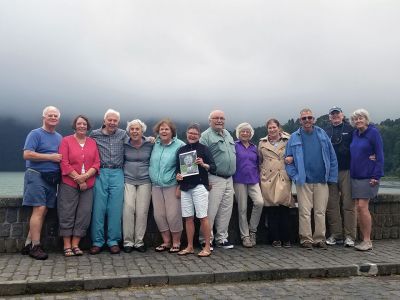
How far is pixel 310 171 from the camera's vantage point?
8102 mm

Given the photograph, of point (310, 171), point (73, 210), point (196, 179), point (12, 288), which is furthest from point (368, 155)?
point (12, 288)

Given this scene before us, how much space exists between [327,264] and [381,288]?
0.96 metres

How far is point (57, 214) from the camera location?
7.44 m

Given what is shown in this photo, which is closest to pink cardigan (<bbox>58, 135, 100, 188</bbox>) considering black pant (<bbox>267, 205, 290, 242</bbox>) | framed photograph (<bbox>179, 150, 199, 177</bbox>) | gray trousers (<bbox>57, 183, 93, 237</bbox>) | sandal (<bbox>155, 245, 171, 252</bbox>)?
gray trousers (<bbox>57, 183, 93, 237</bbox>)

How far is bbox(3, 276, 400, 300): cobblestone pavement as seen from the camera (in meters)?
5.58

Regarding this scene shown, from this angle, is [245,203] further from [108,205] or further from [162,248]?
[108,205]

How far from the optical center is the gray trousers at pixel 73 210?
23.4 ft

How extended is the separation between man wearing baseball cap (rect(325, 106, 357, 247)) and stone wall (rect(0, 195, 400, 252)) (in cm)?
69

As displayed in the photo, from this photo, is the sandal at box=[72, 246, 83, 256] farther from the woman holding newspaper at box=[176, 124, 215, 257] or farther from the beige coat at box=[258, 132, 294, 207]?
the beige coat at box=[258, 132, 294, 207]

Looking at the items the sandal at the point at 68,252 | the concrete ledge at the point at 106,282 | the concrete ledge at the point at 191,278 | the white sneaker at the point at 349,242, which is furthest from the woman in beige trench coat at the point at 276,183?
the sandal at the point at 68,252

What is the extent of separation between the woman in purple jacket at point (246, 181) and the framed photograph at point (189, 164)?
3.35 feet

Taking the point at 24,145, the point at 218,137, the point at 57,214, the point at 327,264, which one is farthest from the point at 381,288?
the point at 24,145

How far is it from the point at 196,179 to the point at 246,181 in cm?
110

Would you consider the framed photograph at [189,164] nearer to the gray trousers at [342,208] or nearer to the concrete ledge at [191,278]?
the concrete ledge at [191,278]
